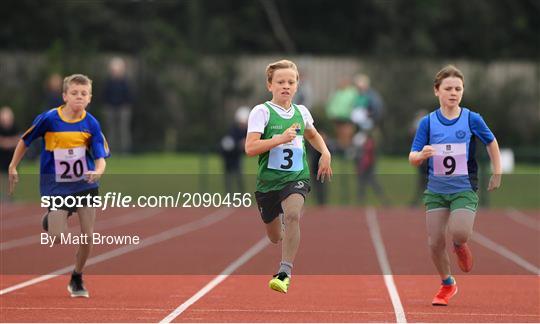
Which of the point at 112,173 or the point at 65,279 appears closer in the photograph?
the point at 65,279

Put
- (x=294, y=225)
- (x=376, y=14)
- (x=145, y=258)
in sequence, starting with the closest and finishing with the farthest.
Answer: (x=294, y=225), (x=145, y=258), (x=376, y=14)

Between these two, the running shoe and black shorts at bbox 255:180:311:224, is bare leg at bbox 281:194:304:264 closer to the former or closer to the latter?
black shorts at bbox 255:180:311:224

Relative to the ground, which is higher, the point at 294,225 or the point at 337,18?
the point at 337,18

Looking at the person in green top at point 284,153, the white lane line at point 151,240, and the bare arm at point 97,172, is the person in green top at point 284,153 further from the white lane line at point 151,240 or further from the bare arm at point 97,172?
the white lane line at point 151,240

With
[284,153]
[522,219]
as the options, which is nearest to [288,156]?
[284,153]

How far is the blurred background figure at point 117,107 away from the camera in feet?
85.1

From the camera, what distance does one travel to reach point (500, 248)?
17188 mm

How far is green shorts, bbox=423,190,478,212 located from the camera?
995 centimetres

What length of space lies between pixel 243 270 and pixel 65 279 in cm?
216

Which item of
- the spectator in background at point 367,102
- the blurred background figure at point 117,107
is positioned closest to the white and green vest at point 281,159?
the spectator in background at point 367,102

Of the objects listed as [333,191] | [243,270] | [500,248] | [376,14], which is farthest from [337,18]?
[243,270]

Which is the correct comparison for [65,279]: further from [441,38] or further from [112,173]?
[441,38]

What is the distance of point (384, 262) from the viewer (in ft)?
49.3

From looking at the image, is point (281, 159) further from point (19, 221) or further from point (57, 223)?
point (19, 221)
